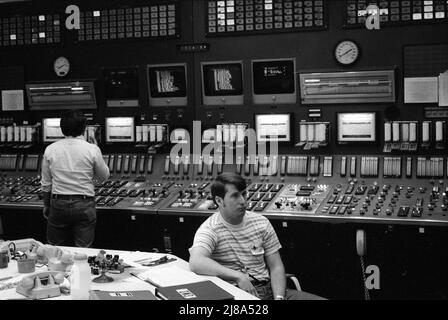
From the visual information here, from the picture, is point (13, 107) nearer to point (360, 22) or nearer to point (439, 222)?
point (360, 22)

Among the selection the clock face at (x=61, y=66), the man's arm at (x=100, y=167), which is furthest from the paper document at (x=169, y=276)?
the clock face at (x=61, y=66)

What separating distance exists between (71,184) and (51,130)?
5.47 feet

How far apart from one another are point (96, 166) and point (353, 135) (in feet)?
6.79

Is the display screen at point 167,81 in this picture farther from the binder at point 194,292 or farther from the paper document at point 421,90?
the binder at point 194,292

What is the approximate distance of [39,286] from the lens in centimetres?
300

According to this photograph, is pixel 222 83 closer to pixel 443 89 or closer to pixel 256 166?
pixel 256 166

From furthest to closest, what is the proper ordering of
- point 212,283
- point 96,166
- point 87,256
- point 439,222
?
point 96,166 < point 439,222 < point 87,256 < point 212,283

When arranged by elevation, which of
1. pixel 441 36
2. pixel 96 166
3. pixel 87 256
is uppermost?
pixel 441 36

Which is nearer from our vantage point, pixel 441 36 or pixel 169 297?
pixel 169 297

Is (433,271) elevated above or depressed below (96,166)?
below

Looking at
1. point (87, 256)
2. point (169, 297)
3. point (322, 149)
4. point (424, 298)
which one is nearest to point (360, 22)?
point (322, 149)

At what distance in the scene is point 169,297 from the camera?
276 cm

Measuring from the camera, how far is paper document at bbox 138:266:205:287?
122 inches

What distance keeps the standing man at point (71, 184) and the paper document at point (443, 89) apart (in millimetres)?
2689
